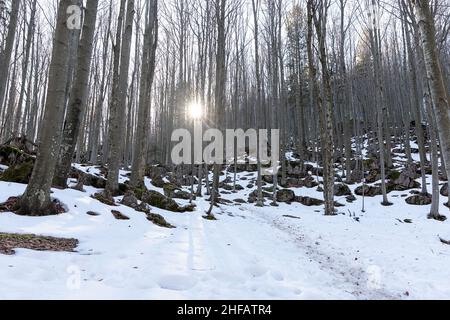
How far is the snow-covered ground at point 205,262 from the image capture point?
295 cm

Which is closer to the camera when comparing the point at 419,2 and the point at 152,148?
the point at 419,2

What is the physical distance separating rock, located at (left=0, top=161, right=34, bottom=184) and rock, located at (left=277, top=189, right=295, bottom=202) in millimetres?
13372

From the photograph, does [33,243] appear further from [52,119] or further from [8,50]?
[8,50]

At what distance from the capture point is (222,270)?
12.5ft

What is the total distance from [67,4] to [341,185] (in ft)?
53.4

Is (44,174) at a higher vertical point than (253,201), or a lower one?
higher

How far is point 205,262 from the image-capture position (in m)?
4.11

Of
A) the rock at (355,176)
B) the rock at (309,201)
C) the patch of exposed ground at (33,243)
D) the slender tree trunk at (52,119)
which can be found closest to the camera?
the patch of exposed ground at (33,243)

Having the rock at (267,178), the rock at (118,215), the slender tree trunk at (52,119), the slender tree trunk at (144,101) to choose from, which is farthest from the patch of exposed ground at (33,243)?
the rock at (267,178)

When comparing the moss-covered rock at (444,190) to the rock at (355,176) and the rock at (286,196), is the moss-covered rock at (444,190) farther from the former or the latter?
the rock at (286,196)

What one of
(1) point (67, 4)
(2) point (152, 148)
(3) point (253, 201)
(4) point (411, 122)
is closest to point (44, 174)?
(1) point (67, 4)

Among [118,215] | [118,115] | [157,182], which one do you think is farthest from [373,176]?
[118,215]

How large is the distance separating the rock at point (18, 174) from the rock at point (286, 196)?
43.9 ft
